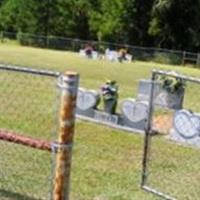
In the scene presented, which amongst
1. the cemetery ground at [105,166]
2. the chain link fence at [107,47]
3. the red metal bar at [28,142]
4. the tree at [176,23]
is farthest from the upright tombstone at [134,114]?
the tree at [176,23]

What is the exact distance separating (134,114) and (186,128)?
2.03m

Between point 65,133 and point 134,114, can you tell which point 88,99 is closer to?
point 134,114

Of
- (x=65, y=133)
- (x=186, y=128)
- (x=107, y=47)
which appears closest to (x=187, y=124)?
(x=186, y=128)

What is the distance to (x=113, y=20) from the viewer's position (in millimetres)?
76188

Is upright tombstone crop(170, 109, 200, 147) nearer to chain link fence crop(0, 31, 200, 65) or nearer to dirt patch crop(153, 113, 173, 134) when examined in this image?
dirt patch crop(153, 113, 173, 134)

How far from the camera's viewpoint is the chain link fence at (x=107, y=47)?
192ft

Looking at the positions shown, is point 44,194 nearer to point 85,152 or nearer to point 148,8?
point 85,152

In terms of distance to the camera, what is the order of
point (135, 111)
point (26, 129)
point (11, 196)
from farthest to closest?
1. point (135, 111)
2. point (26, 129)
3. point (11, 196)

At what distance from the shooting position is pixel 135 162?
12758 mm

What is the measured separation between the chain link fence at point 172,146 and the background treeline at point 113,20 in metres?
50.0

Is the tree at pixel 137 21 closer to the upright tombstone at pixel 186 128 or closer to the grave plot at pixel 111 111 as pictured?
the grave plot at pixel 111 111

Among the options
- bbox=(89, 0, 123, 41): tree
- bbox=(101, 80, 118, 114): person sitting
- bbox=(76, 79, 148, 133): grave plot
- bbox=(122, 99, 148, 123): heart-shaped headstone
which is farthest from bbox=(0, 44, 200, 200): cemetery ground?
bbox=(89, 0, 123, 41): tree

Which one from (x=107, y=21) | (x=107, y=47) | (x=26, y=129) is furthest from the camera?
(x=107, y=21)

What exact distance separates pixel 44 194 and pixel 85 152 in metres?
3.66
